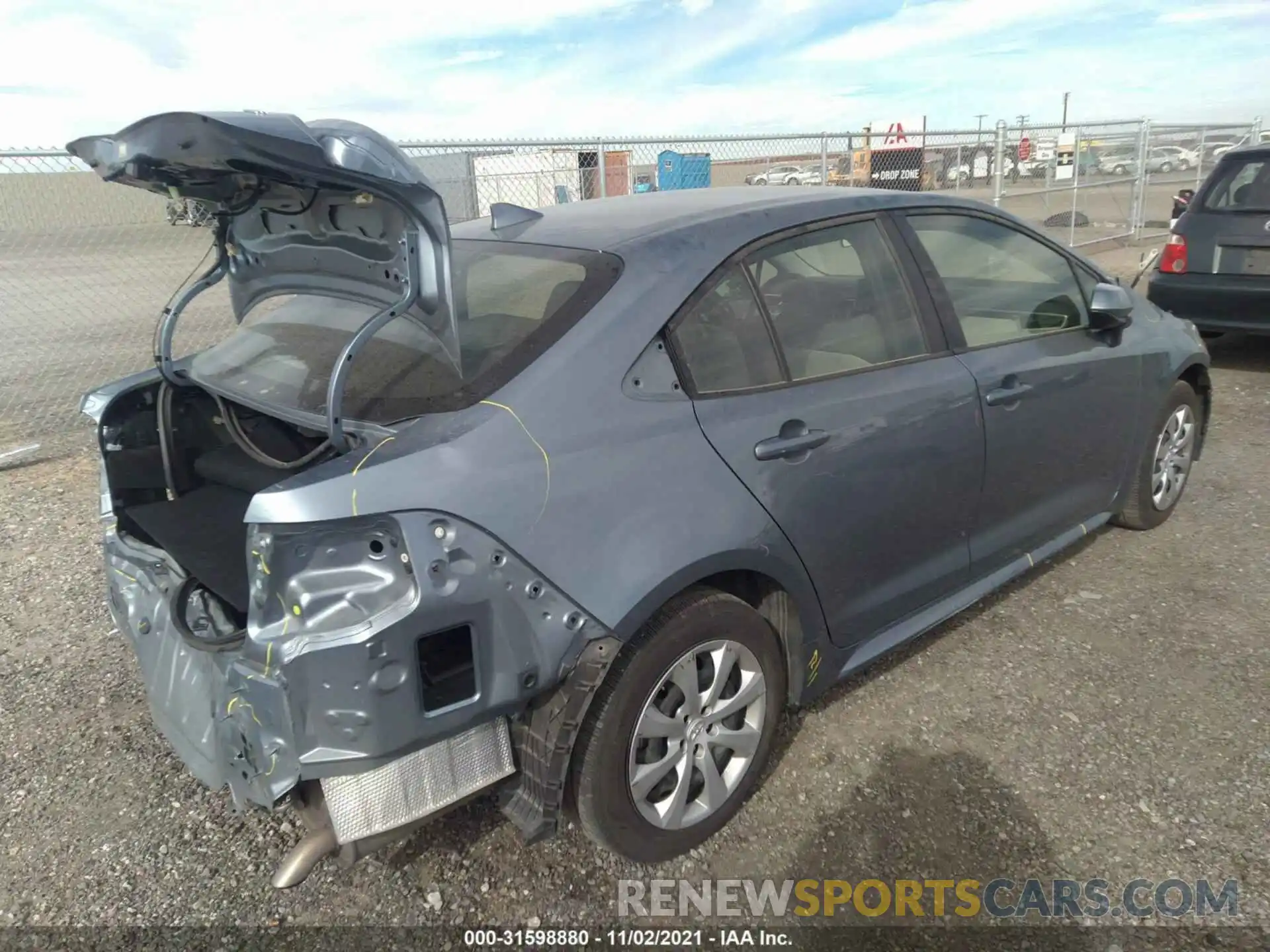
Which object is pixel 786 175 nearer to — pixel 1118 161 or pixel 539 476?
pixel 1118 161

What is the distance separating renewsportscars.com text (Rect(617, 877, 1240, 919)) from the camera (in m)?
2.30

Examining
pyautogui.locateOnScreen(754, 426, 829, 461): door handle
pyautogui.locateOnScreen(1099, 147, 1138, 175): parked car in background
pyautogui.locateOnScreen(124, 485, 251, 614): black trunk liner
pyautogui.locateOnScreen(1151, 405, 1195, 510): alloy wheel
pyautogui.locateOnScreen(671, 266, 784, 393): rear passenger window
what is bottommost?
pyautogui.locateOnScreen(1151, 405, 1195, 510): alloy wheel

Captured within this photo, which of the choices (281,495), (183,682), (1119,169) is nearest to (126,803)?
(183,682)

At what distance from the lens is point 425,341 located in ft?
7.73

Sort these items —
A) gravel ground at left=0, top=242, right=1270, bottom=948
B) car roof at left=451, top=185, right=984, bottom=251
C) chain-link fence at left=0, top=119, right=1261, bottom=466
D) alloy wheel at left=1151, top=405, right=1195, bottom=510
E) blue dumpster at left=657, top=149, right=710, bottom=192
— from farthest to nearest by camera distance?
blue dumpster at left=657, top=149, right=710, bottom=192 < chain-link fence at left=0, top=119, right=1261, bottom=466 < alloy wheel at left=1151, top=405, right=1195, bottom=510 < car roof at left=451, top=185, right=984, bottom=251 < gravel ground at left=0, top=242, right=1270, bottom=948

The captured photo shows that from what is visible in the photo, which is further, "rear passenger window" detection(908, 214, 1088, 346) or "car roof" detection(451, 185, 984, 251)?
"rear passenger window" detection(908, 214, 1088, 346)

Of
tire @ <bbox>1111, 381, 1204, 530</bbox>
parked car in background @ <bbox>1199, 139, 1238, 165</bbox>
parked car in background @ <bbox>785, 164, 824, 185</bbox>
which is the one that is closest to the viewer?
tire @ <bbox>1111, 381, 1204, 530</bbox>

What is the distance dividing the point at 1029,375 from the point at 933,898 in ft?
6.09

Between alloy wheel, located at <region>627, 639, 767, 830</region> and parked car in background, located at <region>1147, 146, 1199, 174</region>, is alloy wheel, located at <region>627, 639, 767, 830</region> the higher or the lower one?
the lower one

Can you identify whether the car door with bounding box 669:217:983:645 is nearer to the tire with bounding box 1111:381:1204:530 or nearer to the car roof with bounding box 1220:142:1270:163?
the tire with bounding box 1111:381:1204:530

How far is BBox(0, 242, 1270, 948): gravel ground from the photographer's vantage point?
7.94ft

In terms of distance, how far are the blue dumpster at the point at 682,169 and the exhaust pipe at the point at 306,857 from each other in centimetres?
834

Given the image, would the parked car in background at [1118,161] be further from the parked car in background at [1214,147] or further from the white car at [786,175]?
the white car at [786,175]

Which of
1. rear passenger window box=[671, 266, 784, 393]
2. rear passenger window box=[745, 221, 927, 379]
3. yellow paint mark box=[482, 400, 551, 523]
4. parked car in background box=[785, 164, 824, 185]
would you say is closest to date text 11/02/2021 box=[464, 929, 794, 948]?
yellow paint mark box=[482, 400, 551, 523]
